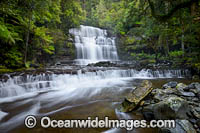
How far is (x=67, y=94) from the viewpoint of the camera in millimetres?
4516

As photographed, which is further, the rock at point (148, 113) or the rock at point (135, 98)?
the rock at point (135, 98)

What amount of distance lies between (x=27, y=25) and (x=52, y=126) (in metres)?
8.60

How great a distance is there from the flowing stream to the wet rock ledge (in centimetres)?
40

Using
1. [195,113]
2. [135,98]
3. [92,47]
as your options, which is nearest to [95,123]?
[135,98]

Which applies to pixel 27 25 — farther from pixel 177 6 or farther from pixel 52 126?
pixel 177 6

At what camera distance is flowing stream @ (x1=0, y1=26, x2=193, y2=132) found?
2.63m

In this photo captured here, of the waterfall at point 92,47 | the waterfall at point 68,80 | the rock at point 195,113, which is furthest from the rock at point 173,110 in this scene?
the waterfall at point 92,47

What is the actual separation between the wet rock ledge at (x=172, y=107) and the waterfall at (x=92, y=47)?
11.5 m

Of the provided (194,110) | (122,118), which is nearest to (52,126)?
(122,118)

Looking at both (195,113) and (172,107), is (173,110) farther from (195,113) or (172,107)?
(195,113)

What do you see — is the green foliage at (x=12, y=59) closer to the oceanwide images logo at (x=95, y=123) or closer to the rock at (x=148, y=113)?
the oceanwide images logo at (x=95, y=123)

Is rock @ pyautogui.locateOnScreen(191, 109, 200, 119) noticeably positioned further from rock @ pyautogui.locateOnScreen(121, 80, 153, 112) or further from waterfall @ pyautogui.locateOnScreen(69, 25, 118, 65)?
waterfall @ pyautogui.locateOnScreen(69, 25, 118, 65)

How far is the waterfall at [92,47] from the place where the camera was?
49.9 ft

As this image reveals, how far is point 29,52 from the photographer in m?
8.98
